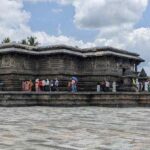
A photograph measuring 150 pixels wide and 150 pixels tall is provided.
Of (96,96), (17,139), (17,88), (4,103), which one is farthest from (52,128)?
(17,88)

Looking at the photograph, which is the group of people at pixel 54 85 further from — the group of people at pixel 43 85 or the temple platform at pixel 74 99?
the temple platform at pixel 74 99

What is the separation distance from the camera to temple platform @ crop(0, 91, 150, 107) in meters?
19.5

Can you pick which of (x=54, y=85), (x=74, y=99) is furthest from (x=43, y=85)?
(x=74, y=99)

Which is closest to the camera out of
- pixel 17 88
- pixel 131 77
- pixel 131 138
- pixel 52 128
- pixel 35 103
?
pixel 131 138

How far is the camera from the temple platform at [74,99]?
1952 cm

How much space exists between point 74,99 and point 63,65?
10.4 metres

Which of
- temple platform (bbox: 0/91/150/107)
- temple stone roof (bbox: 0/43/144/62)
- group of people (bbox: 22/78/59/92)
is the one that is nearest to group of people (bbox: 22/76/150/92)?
group of people (bbox: 22/78/59/92)

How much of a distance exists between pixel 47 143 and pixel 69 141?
1.69 feet

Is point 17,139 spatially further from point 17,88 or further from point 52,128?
point 17,88

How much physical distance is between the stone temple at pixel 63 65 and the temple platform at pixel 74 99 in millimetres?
8471

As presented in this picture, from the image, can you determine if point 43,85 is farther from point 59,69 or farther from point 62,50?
point 62,50

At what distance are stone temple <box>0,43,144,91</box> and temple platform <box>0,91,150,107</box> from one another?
27.8 feet

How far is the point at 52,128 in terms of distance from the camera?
33.3ft

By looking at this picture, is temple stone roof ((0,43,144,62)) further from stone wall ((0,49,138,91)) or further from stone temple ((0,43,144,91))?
stone wall ((0,49,138,91))
